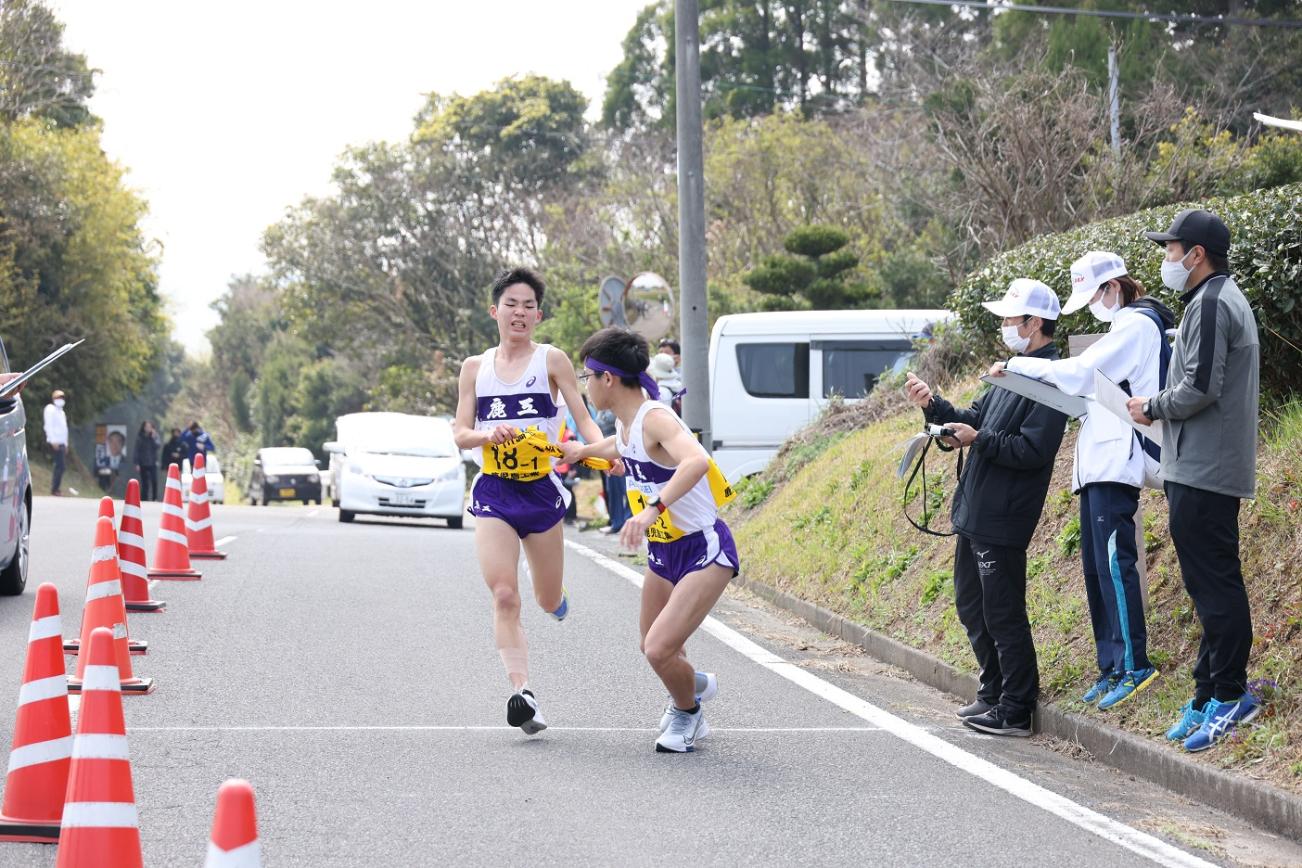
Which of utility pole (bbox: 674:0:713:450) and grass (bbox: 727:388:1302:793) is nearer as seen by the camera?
grass (bbox: 727:388:1302:793)

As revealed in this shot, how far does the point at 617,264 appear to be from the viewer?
38688mm

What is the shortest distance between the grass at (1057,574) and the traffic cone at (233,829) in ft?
12.7

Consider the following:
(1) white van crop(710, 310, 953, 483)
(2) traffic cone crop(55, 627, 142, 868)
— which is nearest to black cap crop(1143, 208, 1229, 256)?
(2) traffic cone crop(55, 627, 142, 868)

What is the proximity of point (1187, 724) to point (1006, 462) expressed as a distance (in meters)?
1.40

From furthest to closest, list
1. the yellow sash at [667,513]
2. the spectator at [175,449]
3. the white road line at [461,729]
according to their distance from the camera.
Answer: the spectator at [175,449]
the white road line at [461,729]
the yellow sash at [667,513]

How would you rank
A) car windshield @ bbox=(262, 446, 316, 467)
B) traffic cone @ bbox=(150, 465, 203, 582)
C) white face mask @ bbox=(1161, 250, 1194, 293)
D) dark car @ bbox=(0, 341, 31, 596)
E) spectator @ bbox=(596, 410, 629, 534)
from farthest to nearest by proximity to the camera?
car windshield @ bbox=(262, 446, 316, 467) → spectator @ bbox=(596, 410, 629, 534) → traffic cone @ bbox=(150, 465, 203, 582) → dark car @ bbox=(0, 341, 31, 596) → white face mask @ bbox=(1161, 250, 1194, 293)

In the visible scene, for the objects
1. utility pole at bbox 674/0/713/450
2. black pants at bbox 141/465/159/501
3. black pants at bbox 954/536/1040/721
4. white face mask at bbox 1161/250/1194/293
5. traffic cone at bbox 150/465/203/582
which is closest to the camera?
white face mask at bbox 1161/250/1194/293

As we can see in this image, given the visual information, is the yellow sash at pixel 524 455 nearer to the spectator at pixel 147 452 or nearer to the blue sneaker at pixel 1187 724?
the blue sneaker at pixel 1187 724

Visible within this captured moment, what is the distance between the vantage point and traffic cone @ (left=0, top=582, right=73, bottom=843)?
5.10 meters

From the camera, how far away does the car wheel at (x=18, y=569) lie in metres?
11.2

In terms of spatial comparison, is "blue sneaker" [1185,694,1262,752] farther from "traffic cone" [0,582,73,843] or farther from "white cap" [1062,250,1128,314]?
"traffic cone" [0,582,73,843]

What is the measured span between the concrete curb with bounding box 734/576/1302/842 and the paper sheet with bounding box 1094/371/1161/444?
→ 1.25 metres

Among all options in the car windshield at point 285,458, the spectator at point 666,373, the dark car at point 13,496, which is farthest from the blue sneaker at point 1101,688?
the car windshield at point 285,458

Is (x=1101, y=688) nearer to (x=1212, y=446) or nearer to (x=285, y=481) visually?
(x=1212, y=446)
